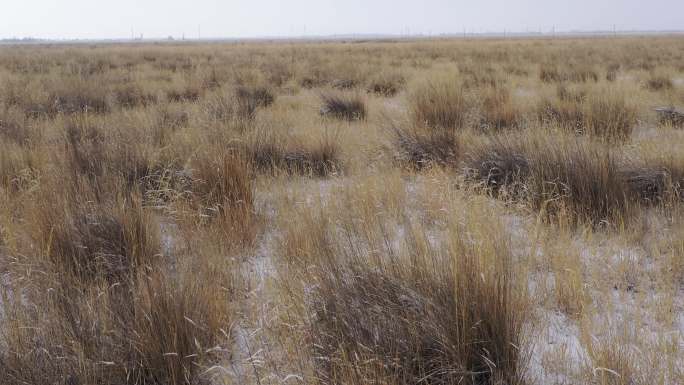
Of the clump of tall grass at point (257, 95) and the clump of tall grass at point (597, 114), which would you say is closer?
the clump of tall grass at point (597, 114)

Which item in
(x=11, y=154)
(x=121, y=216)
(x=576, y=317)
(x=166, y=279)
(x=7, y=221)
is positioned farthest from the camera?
(x=11, y=154)

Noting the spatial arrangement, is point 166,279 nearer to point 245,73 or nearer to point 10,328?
point 10,328

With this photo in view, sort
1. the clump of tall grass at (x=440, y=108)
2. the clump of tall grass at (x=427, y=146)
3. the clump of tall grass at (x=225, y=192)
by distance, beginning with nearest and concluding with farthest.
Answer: the clump of tall grass at (x=225, y=192)
the clump of tall grass at (x=427, y=146)
the clump of tall grass at (x=440, y=108)

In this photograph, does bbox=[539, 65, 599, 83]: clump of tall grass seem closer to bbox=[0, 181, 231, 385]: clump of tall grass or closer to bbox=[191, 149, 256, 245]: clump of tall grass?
bbox=[191, 149, 256, 245]: clump of tall grass

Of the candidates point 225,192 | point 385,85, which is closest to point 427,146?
point 225,192

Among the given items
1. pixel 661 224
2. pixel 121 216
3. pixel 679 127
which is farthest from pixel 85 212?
pixel 679 127

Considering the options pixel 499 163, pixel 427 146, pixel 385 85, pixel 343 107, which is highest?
pixel 385 85

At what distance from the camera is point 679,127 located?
625cm

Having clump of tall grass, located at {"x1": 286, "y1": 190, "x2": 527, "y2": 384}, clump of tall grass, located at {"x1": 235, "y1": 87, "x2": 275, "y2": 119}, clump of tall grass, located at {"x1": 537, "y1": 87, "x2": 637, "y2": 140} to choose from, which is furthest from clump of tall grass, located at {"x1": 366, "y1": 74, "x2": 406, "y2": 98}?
clump of tall grass, located at {"x1": 286, "y1": 190, "x2": 527, "y2": 384}

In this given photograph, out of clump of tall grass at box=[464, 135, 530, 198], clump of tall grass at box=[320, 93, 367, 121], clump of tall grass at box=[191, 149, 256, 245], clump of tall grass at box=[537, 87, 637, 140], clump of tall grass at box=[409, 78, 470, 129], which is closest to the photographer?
clump of tall grass at box=[191, 149, 256, 245]

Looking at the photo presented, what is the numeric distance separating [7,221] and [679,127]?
7.45 m

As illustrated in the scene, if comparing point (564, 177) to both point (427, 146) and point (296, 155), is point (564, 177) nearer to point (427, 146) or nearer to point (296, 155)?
point (427, 146)

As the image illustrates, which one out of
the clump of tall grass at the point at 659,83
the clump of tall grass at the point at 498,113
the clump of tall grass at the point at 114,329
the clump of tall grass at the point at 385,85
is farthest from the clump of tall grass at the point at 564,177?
the clump of tall grass at the point at 659,83

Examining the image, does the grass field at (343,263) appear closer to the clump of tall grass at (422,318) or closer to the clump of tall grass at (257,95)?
the clump of tall grass at (422,318)
